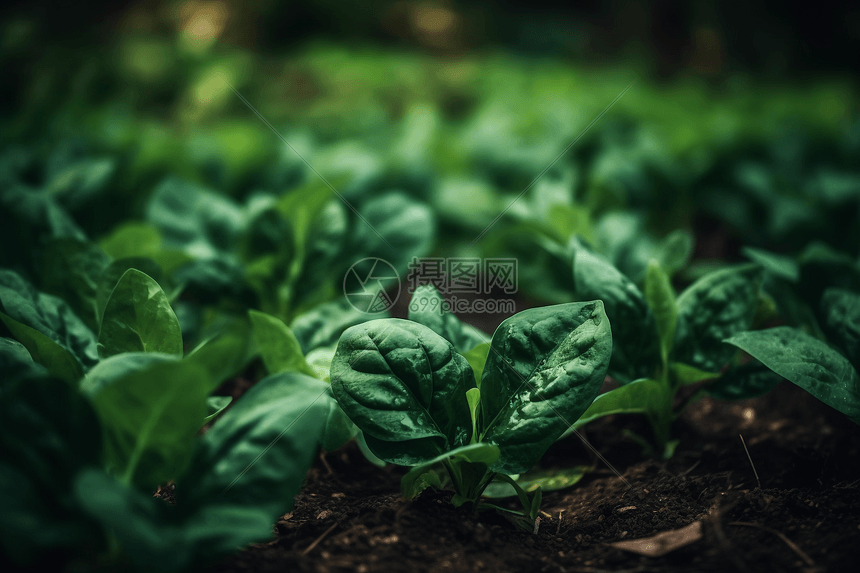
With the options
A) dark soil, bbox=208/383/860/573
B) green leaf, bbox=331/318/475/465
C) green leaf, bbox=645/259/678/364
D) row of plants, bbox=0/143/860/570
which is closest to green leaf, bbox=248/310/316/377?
row of plants, bbox=0/143/860/570

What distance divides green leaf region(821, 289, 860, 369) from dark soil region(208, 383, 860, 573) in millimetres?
186

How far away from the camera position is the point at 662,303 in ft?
3.19

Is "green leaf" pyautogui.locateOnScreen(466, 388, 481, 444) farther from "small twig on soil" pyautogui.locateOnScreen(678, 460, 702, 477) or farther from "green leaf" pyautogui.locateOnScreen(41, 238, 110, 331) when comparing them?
"green leaf" pyautogui.locateOnScreen(41, 238, 110, 331)

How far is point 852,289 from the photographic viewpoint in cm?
111

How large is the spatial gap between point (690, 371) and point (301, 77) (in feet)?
11.2

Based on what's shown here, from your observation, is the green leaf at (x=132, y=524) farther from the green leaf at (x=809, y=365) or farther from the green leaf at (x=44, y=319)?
the green leaf at (x=809, y=365)

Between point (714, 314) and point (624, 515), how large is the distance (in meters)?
0.38

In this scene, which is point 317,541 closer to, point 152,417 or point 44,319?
point 152,417

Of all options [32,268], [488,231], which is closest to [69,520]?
[32,268]

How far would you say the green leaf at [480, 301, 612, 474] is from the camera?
28.5 inches

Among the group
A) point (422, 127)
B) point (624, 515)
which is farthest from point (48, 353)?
point (422, 127)

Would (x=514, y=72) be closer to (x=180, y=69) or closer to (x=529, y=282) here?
(x=180, y=69)

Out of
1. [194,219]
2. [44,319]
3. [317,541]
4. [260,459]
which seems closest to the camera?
[260,459]

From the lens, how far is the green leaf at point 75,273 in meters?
0.98
